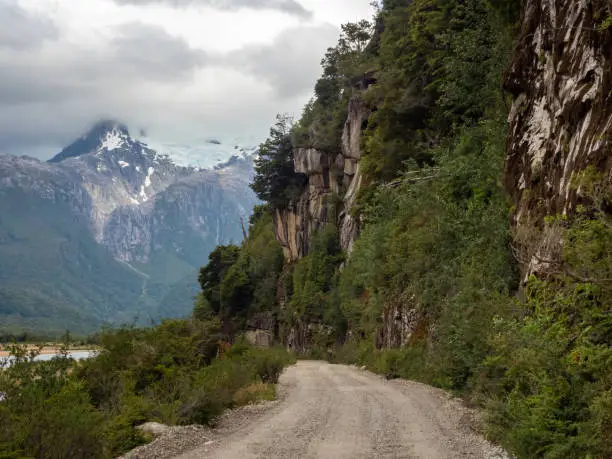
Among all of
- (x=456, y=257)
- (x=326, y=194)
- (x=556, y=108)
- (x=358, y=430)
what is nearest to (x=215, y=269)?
(x=326, y=194)

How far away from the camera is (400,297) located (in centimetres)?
2864

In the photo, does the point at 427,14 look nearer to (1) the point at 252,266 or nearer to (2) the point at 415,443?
(2) the point at 415,443

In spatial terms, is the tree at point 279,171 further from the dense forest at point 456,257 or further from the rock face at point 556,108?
the rock face at point 556,108

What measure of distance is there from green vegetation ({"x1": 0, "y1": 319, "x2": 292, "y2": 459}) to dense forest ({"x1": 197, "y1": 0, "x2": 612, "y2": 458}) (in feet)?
19.6

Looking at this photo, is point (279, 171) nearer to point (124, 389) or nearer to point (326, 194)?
point (326, 194)

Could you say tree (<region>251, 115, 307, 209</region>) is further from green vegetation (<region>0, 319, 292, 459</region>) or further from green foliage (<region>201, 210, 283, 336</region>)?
green vegetation (<region>0, 319, 292, 459</region>)

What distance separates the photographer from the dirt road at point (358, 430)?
10.5 metres

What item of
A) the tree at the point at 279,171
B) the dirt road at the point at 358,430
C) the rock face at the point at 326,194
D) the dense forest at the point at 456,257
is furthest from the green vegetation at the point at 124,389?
the tree at the point at 279,171

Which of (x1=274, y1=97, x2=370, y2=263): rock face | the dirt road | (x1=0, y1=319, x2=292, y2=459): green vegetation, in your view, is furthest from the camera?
(x1=274, y1=97, x2=370, y2=263): rock face

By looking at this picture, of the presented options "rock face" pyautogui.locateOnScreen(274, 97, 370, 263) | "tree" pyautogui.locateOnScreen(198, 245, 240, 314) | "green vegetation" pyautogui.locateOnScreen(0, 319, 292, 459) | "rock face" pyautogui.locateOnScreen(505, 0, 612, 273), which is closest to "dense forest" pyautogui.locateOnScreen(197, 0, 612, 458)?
"rock face" pyautogui.locateOnScreen(505, 0, 612, 273)

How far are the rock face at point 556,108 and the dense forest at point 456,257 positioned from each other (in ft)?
1.92

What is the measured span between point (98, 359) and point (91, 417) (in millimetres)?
7791

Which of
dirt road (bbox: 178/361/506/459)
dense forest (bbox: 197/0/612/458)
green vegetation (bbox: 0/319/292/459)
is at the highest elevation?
dense forest (bbox: 197/0/612/458)

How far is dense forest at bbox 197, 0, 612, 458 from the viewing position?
359 inches
